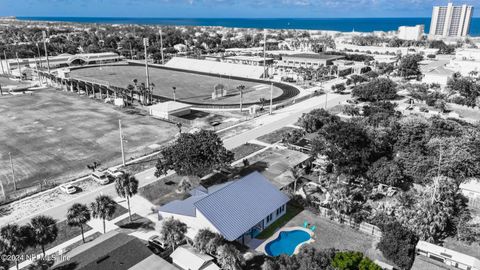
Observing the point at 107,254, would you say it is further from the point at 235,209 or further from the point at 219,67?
the point at 219,67

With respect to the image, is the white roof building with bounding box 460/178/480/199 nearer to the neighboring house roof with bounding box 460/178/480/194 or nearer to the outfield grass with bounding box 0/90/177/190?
the neighboring house roof with bounding box 460/178/480/194

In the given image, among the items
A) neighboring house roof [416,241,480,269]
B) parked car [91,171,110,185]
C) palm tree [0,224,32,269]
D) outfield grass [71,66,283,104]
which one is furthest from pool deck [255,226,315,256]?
outfield grass [71,66,283,104]

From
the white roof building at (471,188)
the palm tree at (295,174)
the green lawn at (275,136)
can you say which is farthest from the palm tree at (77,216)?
the white roof building at (471,188)

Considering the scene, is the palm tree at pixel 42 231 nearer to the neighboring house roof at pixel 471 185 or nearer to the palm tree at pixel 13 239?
the palm tree at pixel 13 239

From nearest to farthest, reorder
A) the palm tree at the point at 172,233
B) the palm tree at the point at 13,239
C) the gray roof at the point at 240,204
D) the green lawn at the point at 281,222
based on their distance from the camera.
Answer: the palm tree at the point at 13,239 → the palm tree at the point at 172,233 → the gray roof at the point at 240,204 → the green lawn at the point at 281,222

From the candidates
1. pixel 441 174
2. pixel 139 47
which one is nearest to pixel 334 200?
pixel 441 174

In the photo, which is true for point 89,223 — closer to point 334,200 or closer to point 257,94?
Answer: point 334,200

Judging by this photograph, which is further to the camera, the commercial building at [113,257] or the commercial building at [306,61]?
the commercial building at [306,61]

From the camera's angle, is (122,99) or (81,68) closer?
(122,99)
